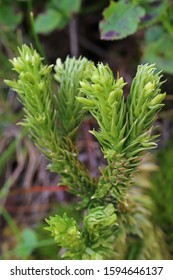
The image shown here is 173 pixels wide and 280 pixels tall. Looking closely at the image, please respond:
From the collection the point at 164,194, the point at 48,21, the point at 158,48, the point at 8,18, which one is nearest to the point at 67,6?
the point at 48,21

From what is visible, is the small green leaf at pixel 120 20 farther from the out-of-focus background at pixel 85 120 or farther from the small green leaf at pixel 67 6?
the small green leaf at pixel 67 6

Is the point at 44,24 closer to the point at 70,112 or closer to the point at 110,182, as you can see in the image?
the point at 70,112

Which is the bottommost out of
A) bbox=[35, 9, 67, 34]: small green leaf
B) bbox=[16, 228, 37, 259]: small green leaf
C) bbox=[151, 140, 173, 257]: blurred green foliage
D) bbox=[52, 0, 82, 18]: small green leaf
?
bbox=[16, 228, 37, 259]: small green leaf

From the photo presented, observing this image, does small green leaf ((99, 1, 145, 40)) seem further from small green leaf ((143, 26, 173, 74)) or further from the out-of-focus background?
small green leaf ((143, 26, 173, 74))

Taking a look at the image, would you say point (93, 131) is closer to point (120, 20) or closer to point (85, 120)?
point (120, 20)

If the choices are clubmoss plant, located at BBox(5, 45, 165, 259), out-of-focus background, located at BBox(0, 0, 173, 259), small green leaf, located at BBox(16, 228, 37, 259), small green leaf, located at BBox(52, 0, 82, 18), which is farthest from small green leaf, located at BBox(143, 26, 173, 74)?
small green leaf, located at BBox(16, 228, 37, 259)

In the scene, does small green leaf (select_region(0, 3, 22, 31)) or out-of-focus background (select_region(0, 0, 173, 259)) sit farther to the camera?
small green leaf (select_region(0, 3, 22, 31))
